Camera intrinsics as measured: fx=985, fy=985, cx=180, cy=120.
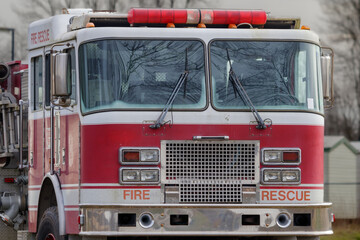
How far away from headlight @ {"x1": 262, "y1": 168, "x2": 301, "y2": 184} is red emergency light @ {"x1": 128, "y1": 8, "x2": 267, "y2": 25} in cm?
167

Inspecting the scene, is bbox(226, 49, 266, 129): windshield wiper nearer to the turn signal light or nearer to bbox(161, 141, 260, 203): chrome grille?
bbox(161, 141, 260, 203): chrome grille

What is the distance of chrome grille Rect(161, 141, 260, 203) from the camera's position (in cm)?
984

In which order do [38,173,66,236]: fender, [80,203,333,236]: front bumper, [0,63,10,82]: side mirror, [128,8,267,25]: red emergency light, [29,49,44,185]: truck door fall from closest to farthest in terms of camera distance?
[80,203,333,236]: front bumper, [128,8,267,25]: red emergency light, [38,173,66,236]: fender, [29,49,44,185]: truck door, [0,63,10,82]: side mirror

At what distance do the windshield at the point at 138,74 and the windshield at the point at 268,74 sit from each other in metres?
0.20

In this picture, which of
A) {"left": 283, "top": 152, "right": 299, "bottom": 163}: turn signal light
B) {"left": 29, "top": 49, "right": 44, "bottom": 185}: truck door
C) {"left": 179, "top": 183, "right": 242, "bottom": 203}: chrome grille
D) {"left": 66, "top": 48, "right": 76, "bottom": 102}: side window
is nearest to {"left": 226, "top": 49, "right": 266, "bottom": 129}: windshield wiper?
{"left": 283, "top": 152, "right": 299, "bottom": 163}: turn signal light

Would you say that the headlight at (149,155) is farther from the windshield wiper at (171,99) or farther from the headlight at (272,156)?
the headlight at (272,156)

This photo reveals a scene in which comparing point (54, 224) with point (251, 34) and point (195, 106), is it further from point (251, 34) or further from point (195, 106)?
point (251, 34)

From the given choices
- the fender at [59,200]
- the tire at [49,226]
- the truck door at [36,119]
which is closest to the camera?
the fender at [59,200]

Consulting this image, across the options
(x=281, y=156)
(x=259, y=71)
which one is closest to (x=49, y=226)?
(x=281, y=156)

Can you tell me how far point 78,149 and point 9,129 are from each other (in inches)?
138

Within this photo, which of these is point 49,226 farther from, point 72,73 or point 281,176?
point 281,176

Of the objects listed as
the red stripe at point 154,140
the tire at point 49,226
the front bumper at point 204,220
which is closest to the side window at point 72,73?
the red stripe at point 154,140

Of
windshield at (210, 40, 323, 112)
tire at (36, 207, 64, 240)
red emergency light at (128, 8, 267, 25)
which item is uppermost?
red emergency light at (128, 8, 267, 25)

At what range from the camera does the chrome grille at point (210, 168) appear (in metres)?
9.84
